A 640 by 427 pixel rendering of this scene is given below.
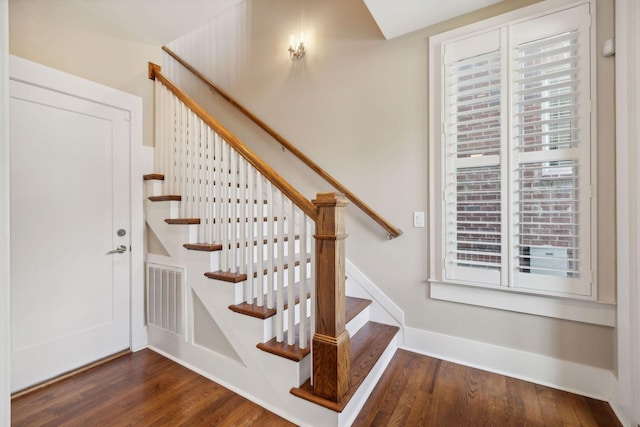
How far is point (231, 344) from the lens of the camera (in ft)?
6.11

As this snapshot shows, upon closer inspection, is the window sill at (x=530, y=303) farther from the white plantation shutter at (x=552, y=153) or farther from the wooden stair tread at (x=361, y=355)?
the wooden stair tread at (x=361, y=355)

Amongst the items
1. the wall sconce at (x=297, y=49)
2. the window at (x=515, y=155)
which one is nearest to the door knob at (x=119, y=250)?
the wall sconce at (x=297, y=49)

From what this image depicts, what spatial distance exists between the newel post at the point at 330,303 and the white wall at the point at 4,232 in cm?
115

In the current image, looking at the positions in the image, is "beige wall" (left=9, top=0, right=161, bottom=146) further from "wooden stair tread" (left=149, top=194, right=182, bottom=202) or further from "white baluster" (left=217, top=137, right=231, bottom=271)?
"white baluster" (left=217, top=137, right=231, bottom=271)

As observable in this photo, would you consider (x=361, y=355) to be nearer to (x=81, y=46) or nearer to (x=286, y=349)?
(x=286, y=349)

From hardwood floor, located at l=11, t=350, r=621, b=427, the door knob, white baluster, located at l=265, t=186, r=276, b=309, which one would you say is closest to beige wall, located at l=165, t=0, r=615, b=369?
hardwood floor, located at l=11, t=350, r=621, b=427

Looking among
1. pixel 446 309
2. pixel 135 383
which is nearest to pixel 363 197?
pixel 446 309

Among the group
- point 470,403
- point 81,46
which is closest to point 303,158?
point 81,46

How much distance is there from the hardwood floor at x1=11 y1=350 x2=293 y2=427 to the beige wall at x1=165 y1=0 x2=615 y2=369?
1401 millimetres

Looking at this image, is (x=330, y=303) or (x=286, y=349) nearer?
(x=330, y=303)

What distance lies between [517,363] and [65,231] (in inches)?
131

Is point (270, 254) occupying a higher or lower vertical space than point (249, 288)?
higher

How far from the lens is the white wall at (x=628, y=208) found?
1.46 metres

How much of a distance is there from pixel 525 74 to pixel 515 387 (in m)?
2.08
